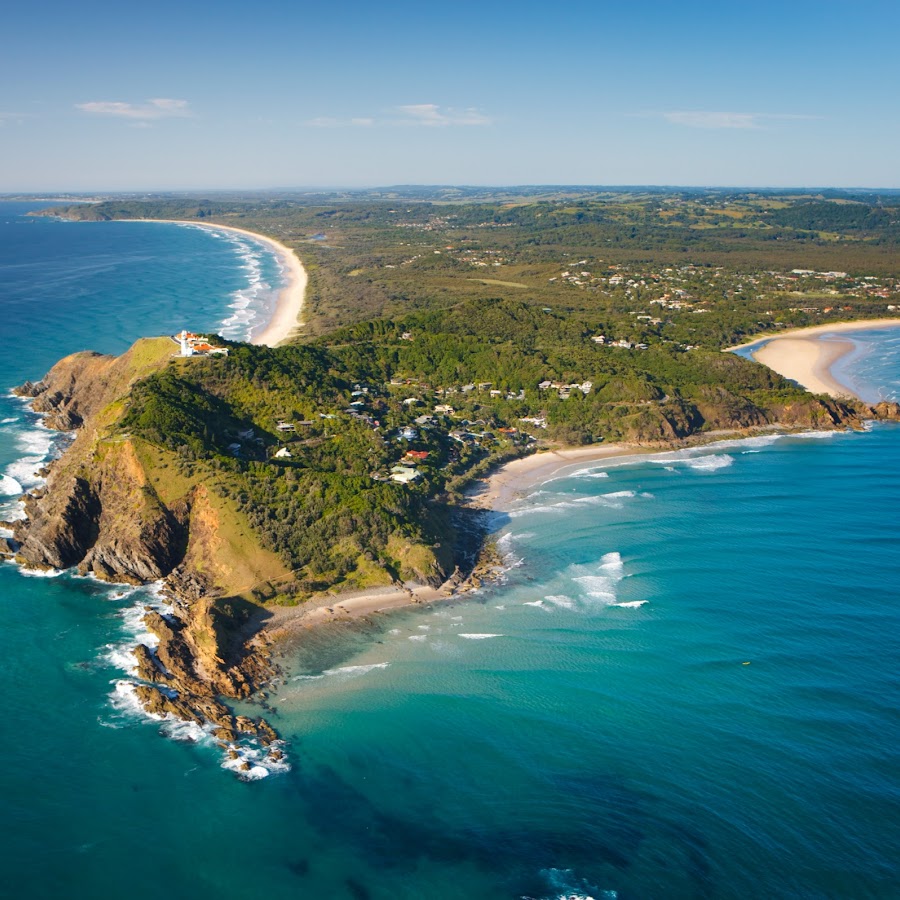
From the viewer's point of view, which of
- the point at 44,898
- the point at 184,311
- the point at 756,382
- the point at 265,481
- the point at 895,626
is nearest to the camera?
the point at 44,898

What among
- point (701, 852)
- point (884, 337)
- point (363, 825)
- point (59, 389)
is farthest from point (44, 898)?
point (884, 337)

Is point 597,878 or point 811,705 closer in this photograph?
point 597,878

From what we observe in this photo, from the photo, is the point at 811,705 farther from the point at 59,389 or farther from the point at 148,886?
the point at 59,389

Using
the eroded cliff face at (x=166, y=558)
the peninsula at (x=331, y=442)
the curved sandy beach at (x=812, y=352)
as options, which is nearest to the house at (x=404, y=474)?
the peninsula at (x=331, y=442)

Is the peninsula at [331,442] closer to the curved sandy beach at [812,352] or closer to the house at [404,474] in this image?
the house at [404,474]

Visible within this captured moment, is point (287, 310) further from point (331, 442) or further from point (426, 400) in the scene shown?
point (331, 442)

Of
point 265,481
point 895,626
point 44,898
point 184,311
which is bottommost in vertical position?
point 44,898
